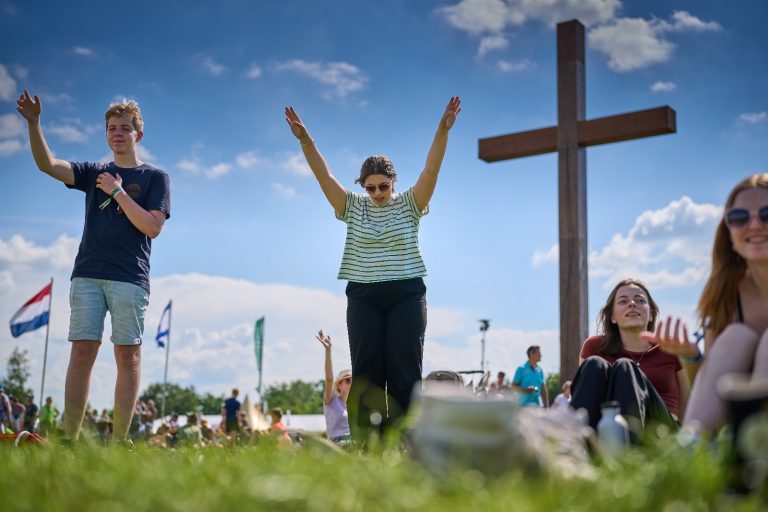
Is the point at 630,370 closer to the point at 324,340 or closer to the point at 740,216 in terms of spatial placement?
the point at 740,216

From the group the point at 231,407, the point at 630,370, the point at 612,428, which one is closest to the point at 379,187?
the point at 630,370

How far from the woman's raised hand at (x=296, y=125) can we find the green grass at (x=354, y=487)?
3.12 m

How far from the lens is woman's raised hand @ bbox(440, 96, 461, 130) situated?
5.00m

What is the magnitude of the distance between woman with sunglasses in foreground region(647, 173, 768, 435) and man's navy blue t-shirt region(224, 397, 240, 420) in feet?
47.8

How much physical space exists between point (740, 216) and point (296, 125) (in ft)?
9.76

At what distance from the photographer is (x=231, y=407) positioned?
55.5 ft

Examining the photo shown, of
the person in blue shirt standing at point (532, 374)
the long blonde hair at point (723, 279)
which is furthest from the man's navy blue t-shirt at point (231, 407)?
the long blonde hair at point (723, 279)

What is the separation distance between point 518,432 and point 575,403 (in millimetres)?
1292

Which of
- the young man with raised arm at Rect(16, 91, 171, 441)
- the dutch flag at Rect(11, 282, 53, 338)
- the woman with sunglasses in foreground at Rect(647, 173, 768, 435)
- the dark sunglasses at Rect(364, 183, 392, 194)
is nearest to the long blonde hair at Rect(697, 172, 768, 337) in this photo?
the woman with sunglasses in foreground at Rect(647, 173, 768, 435)

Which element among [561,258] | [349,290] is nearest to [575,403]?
[349,290]

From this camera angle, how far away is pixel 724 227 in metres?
3.08

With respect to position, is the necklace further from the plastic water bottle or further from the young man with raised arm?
the young man with raised arm

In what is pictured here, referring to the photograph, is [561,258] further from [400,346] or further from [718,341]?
[718,341]

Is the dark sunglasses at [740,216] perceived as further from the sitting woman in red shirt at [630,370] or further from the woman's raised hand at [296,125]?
the woman's raised hand at [296,125]
